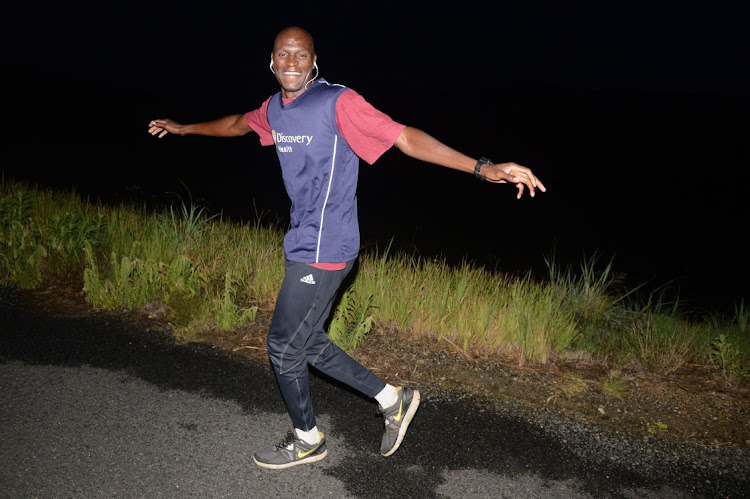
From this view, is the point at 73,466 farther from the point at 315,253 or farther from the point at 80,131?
the point at 80,131

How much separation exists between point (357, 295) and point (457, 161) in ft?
8.40

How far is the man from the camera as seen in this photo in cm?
301

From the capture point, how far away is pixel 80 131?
141ft

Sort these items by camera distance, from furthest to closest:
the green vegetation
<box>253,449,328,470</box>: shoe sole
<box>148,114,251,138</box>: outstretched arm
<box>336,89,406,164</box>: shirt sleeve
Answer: the green vegetation, <box>148,114,251,138</box>: outstretched arm, <box>253,449,328,470</box>: shoe sole, <box>336,89,406,164</box>: shirt sleeve

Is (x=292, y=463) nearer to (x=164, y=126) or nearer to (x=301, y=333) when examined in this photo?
(x=301, y=333)

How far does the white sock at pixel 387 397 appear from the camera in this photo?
141 inches

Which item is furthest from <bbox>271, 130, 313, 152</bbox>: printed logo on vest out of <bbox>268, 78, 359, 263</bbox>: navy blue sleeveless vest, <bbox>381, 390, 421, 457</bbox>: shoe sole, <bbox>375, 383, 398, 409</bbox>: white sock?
<bbox>381, 390, 421, 457</bbox>: shoe sole

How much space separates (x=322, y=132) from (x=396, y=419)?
1.55 m

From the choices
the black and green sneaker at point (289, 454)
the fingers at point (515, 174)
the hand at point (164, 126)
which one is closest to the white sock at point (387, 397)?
the black and green sneaker at point (289, 454)

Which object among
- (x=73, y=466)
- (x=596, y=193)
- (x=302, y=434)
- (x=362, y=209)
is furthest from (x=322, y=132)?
(x=596, y=193)

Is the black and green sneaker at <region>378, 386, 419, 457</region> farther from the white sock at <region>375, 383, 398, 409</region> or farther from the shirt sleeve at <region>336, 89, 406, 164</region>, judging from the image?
the shirt sleeve at <region>336, 89, 406, 164</region>

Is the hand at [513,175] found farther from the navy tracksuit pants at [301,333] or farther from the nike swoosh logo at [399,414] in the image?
the nike swoosh logo at [399,414]

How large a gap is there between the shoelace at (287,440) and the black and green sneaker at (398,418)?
0.46 meters

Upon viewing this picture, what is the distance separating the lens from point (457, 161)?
286cm
